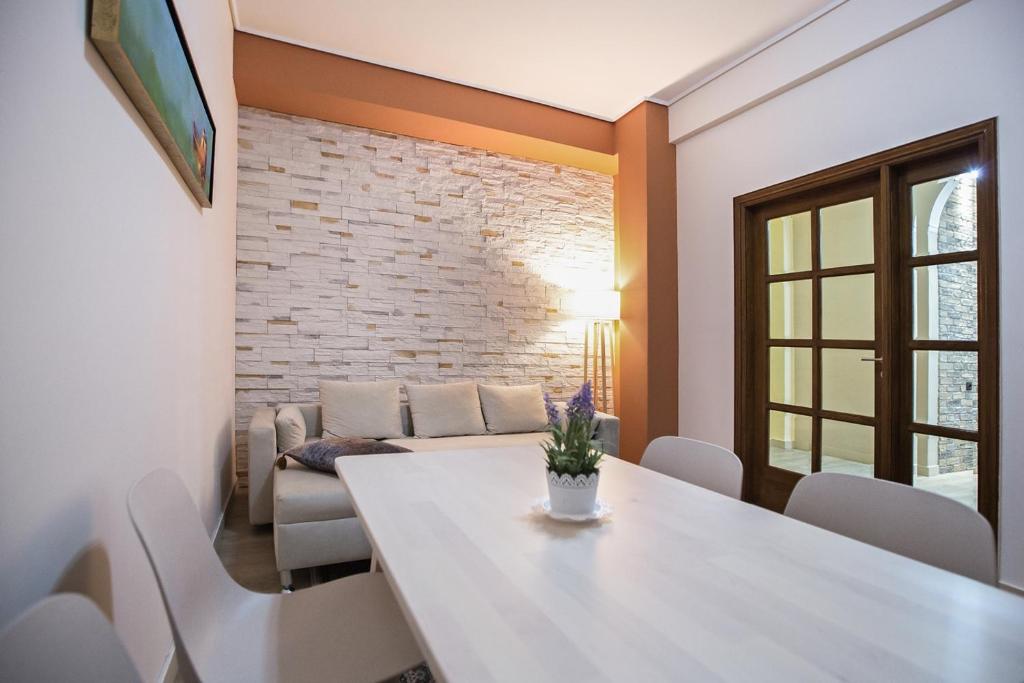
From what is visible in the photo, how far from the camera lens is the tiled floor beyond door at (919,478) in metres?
2.69

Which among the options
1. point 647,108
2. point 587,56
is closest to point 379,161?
point 587,56

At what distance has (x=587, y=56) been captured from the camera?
12.2 feet

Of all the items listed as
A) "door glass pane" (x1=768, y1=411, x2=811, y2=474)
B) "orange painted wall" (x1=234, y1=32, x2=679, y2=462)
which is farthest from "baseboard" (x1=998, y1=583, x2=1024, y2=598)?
"orange painted wall" (x1=234, y1=32, x2=679, y2=462)

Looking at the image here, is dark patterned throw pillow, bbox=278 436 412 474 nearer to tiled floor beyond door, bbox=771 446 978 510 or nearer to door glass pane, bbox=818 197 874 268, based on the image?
tiled floor beyond door, bbox=771 446 978 510

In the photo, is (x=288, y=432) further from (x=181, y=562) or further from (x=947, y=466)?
(x=947, y=466)

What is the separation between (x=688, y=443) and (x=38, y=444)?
5.68 ft

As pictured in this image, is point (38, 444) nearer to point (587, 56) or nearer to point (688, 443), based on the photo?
point (688, 443)

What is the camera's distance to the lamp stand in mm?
4797

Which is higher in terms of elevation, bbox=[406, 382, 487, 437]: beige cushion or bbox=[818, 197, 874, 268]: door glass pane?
bbox=[818, 197, 874, 268]: door glass pane

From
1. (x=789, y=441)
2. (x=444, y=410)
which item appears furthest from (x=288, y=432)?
(x=789, y=441)

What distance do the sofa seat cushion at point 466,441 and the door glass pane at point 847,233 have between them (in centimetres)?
217

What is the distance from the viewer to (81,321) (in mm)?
1027

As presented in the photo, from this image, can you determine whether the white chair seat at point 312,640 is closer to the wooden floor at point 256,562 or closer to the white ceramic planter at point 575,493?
the white ceramic planter at point 575,493

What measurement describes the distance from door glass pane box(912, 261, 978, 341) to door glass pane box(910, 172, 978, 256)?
0.11 metres
